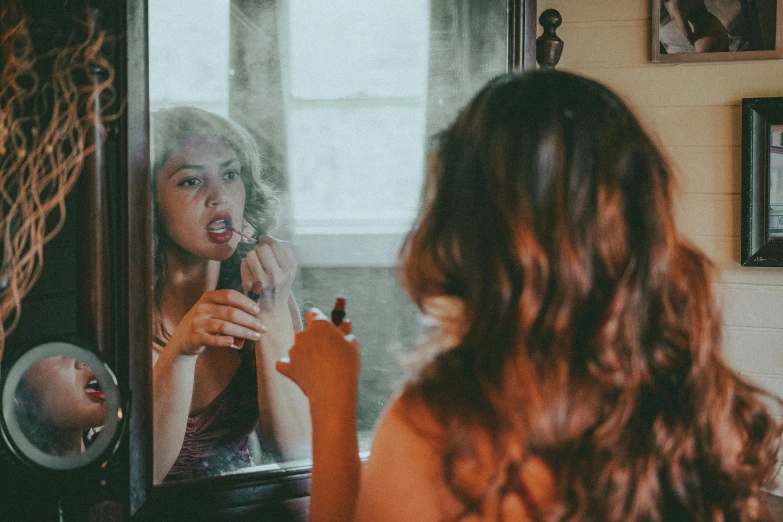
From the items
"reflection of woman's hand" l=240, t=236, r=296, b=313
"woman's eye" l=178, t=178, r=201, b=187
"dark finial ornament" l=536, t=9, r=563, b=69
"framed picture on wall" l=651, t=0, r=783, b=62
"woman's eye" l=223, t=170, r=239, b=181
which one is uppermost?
"framed picture on wall" l=651, t=0, r=783, b=62

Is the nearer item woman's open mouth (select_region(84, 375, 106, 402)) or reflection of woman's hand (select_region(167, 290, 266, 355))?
woman's open mouth (select_region(84, 375, 106, 402))

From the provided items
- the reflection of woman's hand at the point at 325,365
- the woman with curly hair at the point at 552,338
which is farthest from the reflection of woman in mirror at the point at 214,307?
the woman with curly hair at the point at 552,338

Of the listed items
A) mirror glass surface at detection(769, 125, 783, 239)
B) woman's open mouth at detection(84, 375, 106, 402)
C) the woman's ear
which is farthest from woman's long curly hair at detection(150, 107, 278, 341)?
mirror glass surface at detection(769, 125, 783, 239)

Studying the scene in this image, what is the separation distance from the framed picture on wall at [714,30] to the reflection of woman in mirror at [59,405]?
1.23 metres

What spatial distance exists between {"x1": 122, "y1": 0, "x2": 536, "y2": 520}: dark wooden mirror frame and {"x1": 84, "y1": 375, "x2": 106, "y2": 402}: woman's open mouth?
5 cm

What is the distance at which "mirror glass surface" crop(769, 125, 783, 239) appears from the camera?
4.32 ft

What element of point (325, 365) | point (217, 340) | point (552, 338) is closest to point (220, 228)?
point (217, 340)

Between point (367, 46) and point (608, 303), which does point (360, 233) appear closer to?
point (367, 46)

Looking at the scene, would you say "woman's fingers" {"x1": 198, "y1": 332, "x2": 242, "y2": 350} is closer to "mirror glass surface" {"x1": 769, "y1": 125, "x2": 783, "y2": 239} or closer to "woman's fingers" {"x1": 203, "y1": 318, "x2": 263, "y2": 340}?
"woman's fingers" {"x1": 203, "y1": 318, "x2": 263, "y2": 340}

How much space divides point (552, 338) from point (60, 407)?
1.84 feet

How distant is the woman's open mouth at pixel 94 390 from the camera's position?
28.9 inches

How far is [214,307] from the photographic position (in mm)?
868

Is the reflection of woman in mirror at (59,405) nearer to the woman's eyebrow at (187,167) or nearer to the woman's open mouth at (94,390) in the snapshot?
the woman's open mouth at (94,390)

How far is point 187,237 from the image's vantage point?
2.78ft
